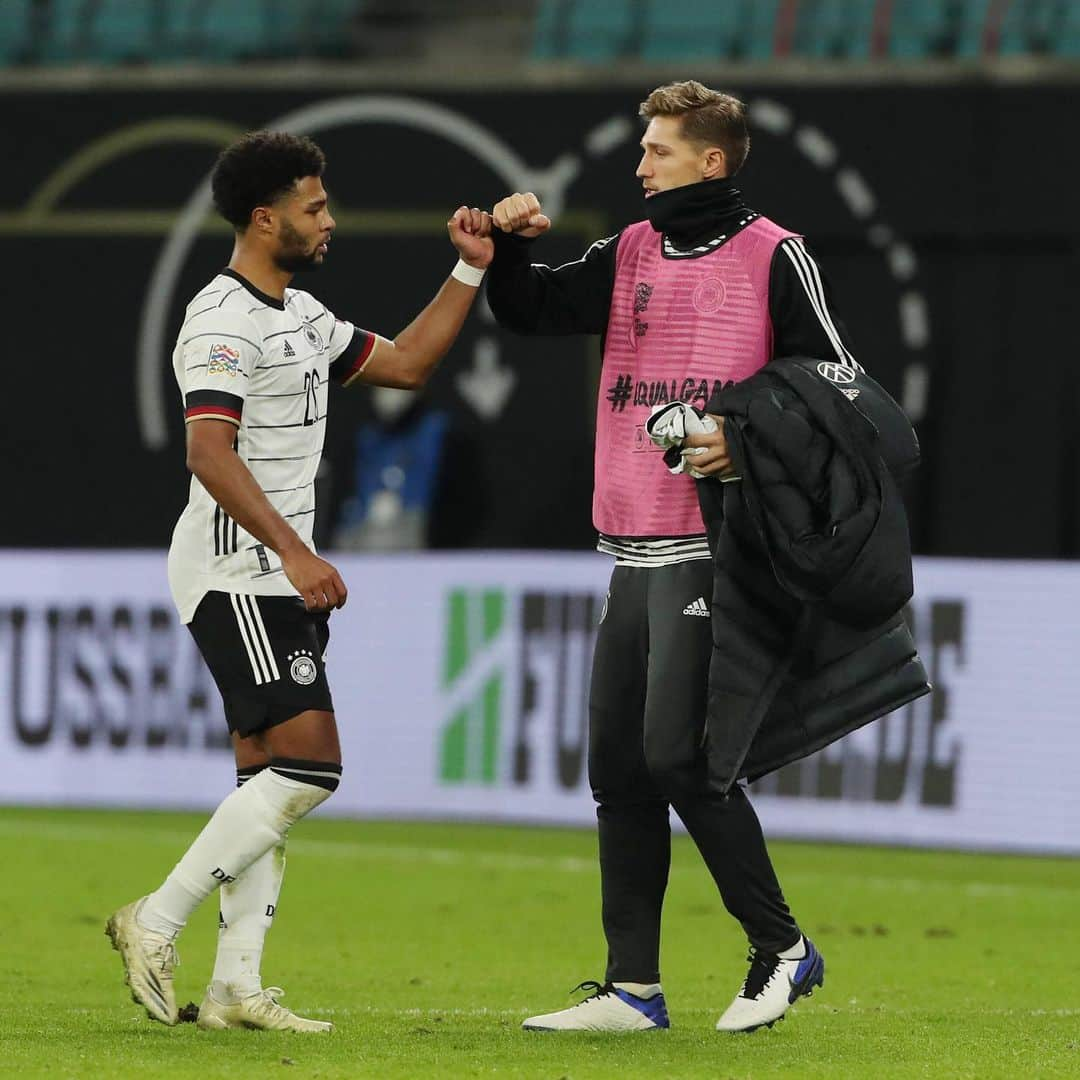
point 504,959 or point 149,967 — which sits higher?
point 149,967

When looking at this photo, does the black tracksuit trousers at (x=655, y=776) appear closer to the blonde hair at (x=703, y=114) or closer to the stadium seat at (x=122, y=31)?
the blonde hair at (x=703, y=114)

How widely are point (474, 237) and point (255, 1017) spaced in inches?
78.7

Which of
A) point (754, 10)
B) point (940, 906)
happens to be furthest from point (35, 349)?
point (940, 906)

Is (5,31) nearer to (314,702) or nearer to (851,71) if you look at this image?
(851,71)

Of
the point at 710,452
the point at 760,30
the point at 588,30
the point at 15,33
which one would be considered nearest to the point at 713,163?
the point at 710,452

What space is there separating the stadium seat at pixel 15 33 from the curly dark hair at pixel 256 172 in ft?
38.0

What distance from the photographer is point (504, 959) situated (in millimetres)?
7734

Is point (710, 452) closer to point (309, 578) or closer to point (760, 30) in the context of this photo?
point (309, 578)

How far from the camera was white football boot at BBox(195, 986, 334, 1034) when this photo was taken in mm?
5742

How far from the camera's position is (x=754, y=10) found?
51.2 ft

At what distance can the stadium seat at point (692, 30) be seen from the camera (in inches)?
608

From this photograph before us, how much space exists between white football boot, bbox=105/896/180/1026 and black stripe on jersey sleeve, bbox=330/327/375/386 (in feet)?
4.66

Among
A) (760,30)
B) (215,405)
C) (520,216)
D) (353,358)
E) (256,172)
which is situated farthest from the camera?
(760,30)

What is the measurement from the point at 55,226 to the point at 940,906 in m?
9.44
